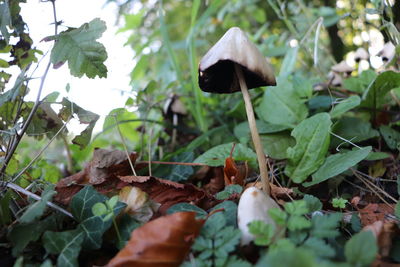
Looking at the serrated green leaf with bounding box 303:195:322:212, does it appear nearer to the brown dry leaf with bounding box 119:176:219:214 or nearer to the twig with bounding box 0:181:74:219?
the brown dry leaf with bounding box 119:176:219:214

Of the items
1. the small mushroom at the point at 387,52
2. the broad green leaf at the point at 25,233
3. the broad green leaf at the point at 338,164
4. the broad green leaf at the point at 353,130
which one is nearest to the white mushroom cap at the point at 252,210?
the broad green leaf at the point at 338,164

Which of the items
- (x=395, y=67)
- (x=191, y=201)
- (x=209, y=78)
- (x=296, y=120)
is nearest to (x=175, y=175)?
(x=191, y=201)

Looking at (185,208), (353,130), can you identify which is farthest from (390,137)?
(185,208)

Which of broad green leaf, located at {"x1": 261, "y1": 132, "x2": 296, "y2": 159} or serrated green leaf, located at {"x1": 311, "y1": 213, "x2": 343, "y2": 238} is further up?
serrated green leaf, located at {"x1": 311, "y1": 213, "x2": 343, "y2": 238}

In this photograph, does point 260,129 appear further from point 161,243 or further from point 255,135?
point 161,243

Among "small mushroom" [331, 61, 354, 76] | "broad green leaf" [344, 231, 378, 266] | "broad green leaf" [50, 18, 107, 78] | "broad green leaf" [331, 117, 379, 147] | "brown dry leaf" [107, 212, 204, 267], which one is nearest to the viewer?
"broad green leaf" [344, 231, 378, 266]

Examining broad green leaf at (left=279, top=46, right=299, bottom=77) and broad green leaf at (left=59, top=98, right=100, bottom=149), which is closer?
broad green leaf at (left=59, top=98, right=100, bottom=149)

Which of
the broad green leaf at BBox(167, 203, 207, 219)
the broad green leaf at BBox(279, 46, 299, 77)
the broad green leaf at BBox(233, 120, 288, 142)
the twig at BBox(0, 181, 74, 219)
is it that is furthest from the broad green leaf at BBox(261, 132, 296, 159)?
the twig at BBox(0, 181, 74, 219)
